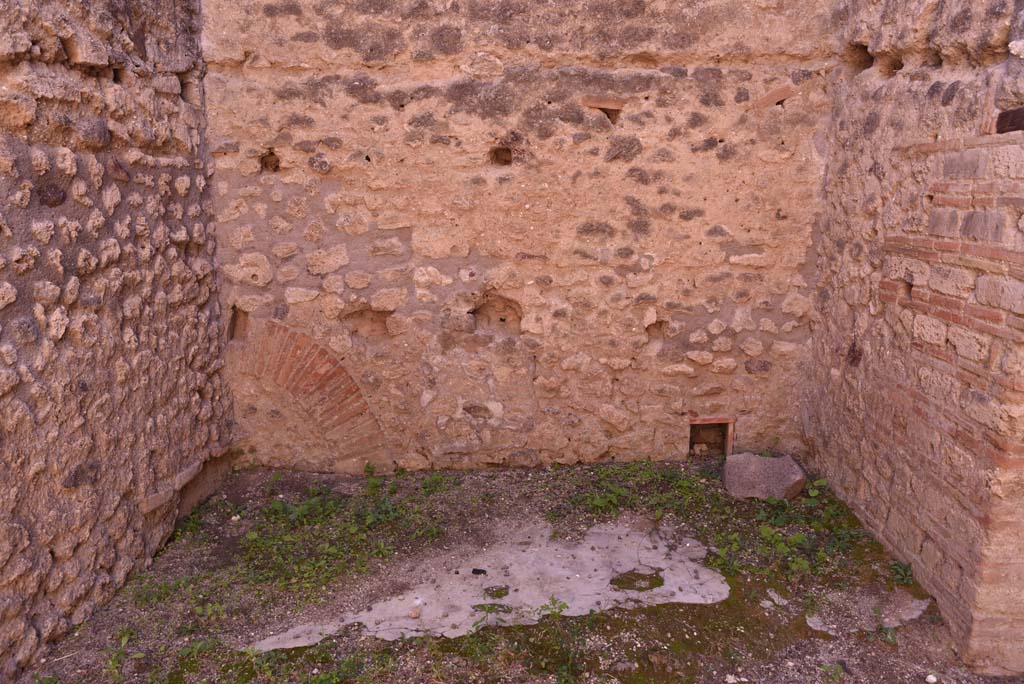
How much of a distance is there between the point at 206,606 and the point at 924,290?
11.7ft

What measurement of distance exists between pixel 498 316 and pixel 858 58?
2.49 m

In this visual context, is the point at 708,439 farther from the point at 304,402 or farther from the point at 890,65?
the point at 304,402

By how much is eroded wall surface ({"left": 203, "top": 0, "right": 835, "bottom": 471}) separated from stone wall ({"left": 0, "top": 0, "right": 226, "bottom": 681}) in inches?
14.3

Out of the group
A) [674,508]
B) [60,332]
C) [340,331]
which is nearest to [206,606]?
[60,332]

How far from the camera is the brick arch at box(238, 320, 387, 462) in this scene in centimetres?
448

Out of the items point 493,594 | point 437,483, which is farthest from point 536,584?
point 437,483

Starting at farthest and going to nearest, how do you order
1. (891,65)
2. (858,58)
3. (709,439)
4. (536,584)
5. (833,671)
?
(709,439), (858,58), (891,65), (536,584), (833,671)

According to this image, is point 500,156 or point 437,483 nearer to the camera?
point 500,156

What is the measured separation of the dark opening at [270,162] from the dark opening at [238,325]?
2.83 feet

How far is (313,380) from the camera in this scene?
14.9 ft

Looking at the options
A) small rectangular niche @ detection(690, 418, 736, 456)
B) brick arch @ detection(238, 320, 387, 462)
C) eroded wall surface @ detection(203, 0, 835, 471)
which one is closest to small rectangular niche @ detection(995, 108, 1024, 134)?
eroded wall surface @ detection(203, 0, 835, 471)

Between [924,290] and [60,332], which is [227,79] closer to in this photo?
[60,332]

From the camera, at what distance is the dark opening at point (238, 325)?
4496 mm

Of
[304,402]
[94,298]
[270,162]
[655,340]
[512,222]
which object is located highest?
[270,162]
